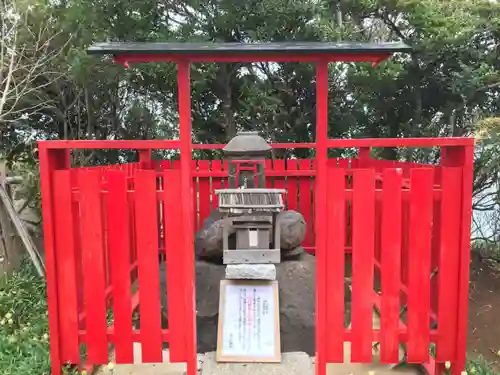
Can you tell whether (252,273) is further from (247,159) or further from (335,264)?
(247,159)

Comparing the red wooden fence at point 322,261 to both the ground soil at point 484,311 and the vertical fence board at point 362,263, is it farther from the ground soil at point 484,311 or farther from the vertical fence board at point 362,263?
the ground soil at point 484,311

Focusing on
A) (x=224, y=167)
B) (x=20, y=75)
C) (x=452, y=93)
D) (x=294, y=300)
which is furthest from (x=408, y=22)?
(x=20, y=75)

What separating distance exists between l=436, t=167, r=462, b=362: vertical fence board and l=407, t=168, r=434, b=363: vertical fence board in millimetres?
104

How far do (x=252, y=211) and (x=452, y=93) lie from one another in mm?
4835

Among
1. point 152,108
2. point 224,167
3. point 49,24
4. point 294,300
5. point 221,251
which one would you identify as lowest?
point 294,300

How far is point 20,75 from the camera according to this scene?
6.57 m

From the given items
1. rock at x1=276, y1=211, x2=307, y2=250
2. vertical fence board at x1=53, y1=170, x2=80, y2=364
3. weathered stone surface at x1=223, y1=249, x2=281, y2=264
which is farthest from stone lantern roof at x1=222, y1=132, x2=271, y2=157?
vertical fence board at x1=53, y1=170, x2=80, y2=364

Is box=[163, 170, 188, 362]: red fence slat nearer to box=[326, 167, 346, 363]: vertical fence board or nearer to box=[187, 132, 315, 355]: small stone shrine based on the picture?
box=[187, 132, 315, 355]: small stone shrine

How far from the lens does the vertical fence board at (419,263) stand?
2.95 metres

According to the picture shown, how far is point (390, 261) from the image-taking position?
9.91ft

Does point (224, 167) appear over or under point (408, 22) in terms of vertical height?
under

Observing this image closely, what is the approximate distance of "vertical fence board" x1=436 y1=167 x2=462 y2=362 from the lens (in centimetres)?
297

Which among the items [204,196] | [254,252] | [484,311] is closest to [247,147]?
[254,252]

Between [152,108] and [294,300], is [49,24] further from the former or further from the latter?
[294,300]
